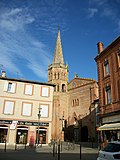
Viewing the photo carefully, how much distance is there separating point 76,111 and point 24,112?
64.0ft

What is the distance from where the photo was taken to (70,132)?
4588 centimetres

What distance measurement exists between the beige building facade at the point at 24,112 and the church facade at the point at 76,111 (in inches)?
441

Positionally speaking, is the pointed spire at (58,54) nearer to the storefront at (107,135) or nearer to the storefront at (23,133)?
the storefront at (23,133)

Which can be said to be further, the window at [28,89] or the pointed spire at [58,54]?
the pointed spire at [58,54]

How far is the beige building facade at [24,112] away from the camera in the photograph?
2786 centimetres

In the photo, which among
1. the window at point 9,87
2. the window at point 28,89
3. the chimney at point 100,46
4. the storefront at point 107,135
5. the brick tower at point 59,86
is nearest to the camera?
the storefront at point 107,135

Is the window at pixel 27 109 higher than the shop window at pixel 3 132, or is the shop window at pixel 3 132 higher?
the window at pixel 27 109

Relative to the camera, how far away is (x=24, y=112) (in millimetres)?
28984

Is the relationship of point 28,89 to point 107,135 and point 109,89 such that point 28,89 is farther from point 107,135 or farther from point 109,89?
point 107,135

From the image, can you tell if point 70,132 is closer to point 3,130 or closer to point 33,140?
point 33,140

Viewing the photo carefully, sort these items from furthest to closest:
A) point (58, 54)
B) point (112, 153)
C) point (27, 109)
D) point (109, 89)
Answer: point (58, 54) → point (27, 109) → point (109, 89) → point (112, 153)

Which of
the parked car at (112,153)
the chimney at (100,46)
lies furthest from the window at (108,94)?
the parked car at (112,153)

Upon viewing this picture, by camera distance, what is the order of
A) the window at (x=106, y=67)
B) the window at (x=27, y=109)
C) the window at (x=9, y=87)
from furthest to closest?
1. the window at (x=9, y=87)
2. the window at (x=27, y=109)
3. the window at (x=106, y=67)

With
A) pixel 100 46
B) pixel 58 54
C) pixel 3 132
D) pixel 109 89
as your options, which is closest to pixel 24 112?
pixel 3 132
